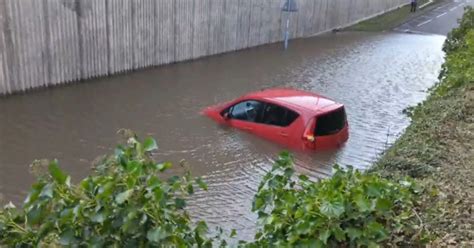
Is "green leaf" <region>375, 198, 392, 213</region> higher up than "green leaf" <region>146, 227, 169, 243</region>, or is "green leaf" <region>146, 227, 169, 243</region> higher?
"green leaf" <region>146, 227, 169, 243</region>

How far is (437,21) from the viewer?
37188 mm

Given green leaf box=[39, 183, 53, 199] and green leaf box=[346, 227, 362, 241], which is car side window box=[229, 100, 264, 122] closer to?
green leaf box=[346, 227, 362, 241]

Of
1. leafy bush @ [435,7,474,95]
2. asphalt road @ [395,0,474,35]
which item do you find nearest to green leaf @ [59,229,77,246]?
leafy bush @ [435,7,474,95]

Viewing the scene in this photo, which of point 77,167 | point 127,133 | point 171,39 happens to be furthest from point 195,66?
point 127,133

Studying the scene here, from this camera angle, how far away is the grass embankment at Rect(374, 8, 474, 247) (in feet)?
12.5

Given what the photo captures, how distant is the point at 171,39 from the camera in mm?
19172

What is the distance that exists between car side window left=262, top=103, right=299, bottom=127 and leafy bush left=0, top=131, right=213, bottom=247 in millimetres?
8319

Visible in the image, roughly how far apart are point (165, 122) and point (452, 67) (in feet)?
21.6

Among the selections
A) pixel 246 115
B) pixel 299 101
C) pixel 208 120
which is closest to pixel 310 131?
pixel 299 101

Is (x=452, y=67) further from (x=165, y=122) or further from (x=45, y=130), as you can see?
(x=45, y=130)

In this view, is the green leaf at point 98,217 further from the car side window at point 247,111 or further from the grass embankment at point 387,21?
the grass embankment at point 387,21

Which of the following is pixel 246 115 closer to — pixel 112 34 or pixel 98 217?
pixel 112 34

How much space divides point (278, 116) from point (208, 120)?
210 centimetres

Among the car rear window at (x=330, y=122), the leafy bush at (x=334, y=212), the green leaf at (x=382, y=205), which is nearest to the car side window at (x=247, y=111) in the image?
the car rear window at (x=330, y=122)
